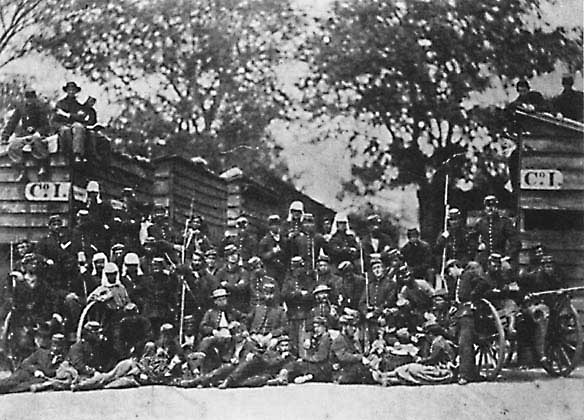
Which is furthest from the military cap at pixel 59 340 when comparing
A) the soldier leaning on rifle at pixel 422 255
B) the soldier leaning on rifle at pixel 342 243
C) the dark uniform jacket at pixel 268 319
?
the soldier leaning on rifle at pixel 422 255

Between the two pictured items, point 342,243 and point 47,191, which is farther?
point 47,191

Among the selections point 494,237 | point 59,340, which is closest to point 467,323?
point 494,237

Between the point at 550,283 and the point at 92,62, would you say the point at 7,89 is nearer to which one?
the point at 92,62

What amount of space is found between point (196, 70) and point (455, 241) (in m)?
2.60

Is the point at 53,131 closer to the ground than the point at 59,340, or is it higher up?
higher up

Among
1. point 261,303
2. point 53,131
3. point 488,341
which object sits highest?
point 53,131

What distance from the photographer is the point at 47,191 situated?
8.51 meters

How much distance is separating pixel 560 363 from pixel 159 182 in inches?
145

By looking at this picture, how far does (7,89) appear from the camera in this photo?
8516 millimetres

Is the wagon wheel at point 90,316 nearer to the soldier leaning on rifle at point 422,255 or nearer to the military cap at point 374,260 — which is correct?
the military cap at point 374,260

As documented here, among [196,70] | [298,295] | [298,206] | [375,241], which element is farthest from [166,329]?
[196,70]

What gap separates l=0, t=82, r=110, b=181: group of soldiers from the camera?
8.48 meters

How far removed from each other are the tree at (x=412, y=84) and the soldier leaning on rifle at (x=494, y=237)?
35cm

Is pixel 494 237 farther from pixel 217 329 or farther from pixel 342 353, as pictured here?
pixel 217 329
